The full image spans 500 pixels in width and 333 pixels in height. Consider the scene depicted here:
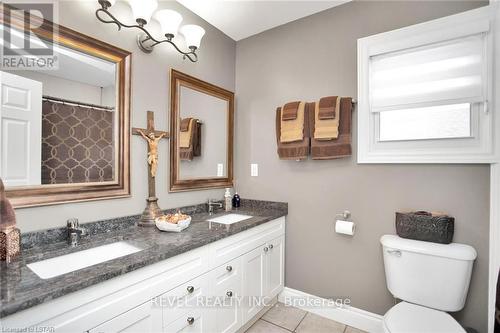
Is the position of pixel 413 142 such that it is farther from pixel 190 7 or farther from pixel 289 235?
pixel 190 7

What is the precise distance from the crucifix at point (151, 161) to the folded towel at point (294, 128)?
979 mm

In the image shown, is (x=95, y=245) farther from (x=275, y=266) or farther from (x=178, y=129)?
(x=275, y=266)

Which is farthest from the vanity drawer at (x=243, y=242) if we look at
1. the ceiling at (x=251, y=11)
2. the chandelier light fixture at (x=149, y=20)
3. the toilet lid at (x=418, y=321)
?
the ceiling at (x=251, y=11)

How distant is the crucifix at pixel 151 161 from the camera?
1.62 m

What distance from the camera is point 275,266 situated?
6.73 ft

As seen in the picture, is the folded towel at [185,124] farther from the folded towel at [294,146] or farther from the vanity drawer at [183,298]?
the vanity drawer at [183,298]

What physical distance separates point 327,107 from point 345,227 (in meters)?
0.89

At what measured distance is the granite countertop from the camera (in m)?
0.79

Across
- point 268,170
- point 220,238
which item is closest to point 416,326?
point 220,238

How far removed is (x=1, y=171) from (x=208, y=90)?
1.47 m

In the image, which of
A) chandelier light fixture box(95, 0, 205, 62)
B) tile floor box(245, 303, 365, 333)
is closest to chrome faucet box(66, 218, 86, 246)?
chandelier light fixture box(95, 0, 205, 62)

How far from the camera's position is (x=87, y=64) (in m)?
1.41

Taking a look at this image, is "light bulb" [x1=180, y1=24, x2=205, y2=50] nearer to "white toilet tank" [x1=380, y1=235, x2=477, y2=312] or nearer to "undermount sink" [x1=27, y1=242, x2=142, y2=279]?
"undermount sink" [x1=27, y1=242, x2=142, y2=279]

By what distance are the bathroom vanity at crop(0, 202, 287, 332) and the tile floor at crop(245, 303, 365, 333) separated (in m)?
0.15
